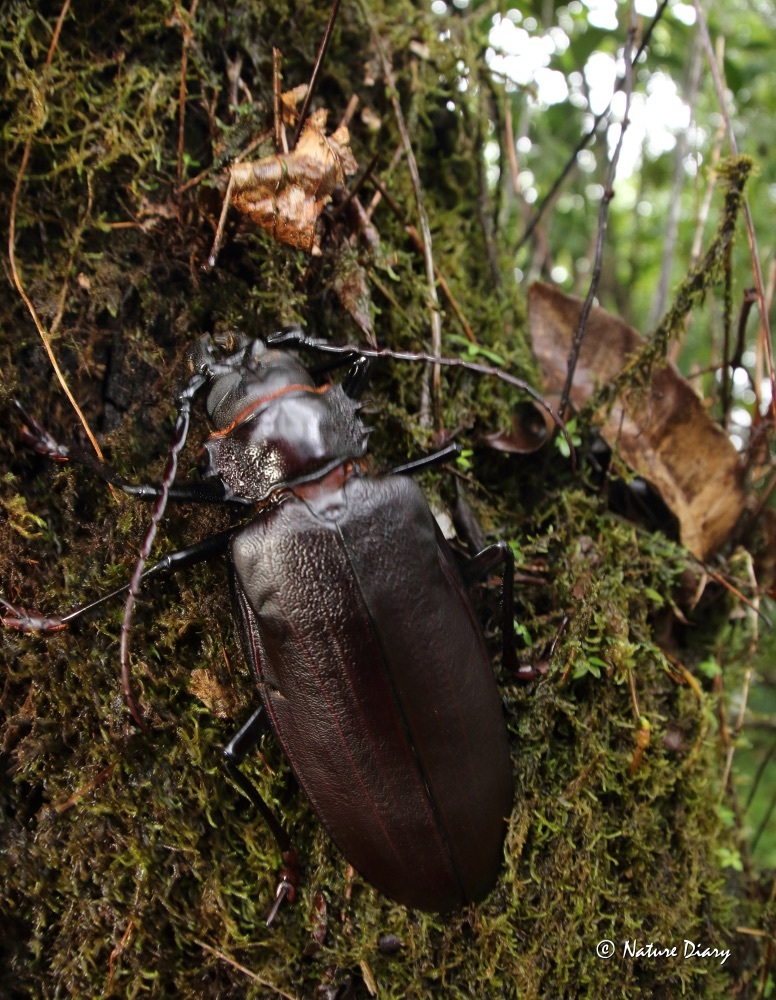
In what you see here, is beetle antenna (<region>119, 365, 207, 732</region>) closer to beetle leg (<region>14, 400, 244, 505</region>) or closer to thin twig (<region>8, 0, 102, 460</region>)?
beetle leg (<region>14, 400, 244, 505</region>)

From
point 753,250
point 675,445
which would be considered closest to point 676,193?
point 753,250

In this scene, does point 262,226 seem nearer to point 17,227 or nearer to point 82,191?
point 82,191

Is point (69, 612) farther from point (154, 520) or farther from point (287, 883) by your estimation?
point (287, 883)

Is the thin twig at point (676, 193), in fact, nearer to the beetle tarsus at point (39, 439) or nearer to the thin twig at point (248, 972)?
the beetle tarsus at point (39, 439)

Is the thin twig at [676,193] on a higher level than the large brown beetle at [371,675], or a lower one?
higher

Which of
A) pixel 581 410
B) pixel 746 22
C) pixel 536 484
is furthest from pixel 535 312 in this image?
pixel 746 22

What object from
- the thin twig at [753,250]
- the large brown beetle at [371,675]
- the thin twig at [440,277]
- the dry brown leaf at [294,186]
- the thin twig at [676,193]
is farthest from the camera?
the thin twig at [676,193]

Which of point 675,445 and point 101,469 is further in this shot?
point 675,445

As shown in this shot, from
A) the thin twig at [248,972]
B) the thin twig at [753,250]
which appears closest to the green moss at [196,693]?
the thin twig at [248,972]
